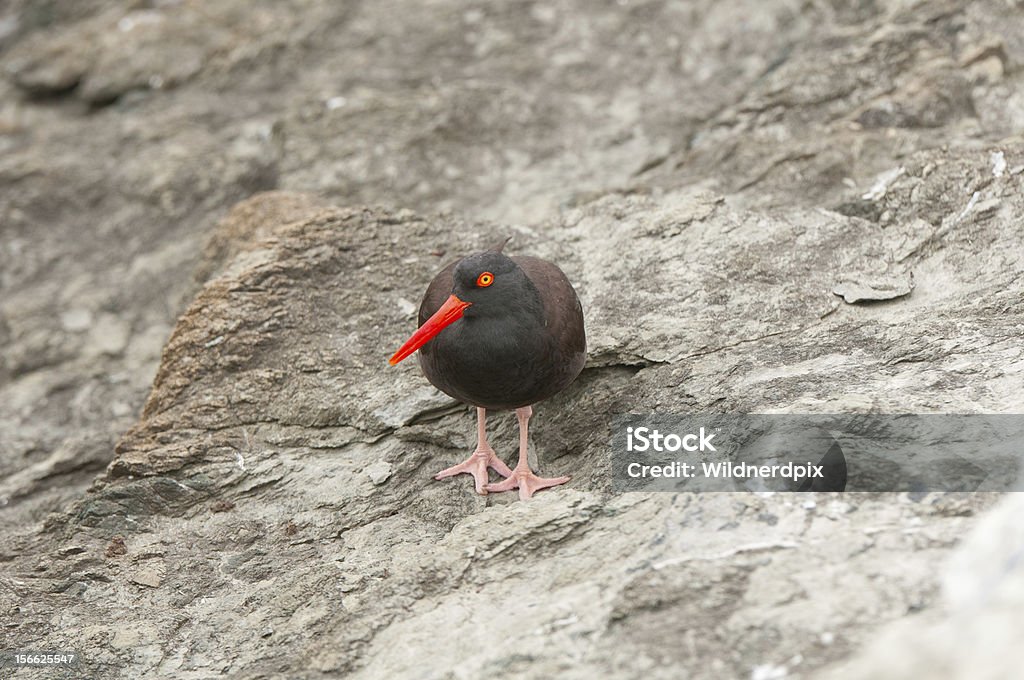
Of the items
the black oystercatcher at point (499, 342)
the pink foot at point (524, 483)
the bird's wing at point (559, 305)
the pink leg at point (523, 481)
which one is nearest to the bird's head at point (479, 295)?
the black oystercatcher at point (499, 342)

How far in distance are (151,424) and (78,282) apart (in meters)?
3.71

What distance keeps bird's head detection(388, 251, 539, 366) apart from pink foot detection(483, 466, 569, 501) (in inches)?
38.1

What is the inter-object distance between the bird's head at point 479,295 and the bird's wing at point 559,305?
0.20m

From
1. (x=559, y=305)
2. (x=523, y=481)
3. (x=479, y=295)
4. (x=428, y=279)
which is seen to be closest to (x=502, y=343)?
(x=479, y=295)

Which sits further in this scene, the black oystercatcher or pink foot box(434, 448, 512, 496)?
pink foot box(434, 448, 512, 496)

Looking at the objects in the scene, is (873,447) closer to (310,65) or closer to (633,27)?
(633,27)

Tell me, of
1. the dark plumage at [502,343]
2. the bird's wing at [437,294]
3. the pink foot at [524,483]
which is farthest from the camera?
the bird's wing at [437,294]

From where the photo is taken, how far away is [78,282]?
9555 millimetres

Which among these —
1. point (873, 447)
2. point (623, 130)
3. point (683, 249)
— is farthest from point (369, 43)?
point (873, 447)

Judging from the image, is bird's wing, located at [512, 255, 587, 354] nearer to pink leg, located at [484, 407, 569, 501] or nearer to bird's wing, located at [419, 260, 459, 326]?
bird's wing, located at [419, 260, 459, 326]

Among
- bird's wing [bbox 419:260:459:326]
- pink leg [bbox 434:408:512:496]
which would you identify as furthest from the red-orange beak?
pink leg [bbox 434:408:512:496]

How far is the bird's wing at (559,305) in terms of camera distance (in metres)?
5.80

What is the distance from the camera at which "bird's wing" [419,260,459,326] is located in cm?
601

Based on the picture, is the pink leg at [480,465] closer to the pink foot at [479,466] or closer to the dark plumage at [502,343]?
the pink foot at [479,466]
